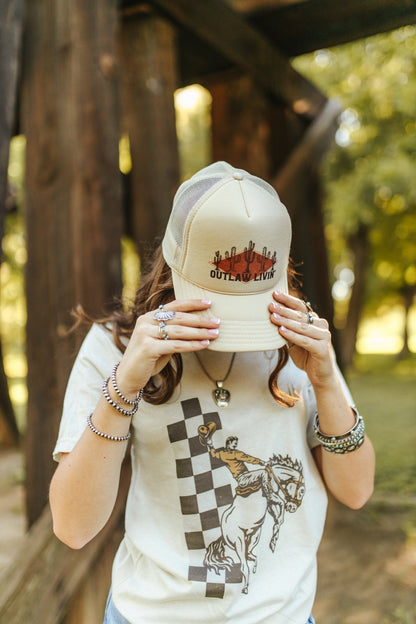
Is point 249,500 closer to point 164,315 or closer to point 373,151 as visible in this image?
point 164,315

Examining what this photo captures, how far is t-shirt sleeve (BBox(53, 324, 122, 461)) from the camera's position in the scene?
51.9 inches

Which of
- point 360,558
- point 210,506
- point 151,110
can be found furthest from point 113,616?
point 360,558

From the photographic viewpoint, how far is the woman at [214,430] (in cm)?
124

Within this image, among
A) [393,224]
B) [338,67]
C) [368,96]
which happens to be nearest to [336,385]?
[338,67]

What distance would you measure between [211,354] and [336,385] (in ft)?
1.07

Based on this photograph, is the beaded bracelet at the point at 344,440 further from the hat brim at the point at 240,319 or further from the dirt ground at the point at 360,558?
the dirt ground at the point at 360,558

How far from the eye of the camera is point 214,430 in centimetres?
138

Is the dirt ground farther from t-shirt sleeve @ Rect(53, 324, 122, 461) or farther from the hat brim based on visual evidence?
the hat brim

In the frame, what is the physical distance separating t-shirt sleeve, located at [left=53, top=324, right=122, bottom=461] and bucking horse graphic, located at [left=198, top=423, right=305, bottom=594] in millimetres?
272

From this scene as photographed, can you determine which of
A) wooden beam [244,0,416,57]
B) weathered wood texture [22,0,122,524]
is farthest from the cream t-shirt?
wooden beam [244,0,416,57]

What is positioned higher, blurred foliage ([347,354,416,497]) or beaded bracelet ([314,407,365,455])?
beaded bracelet ([314,407,365,455])

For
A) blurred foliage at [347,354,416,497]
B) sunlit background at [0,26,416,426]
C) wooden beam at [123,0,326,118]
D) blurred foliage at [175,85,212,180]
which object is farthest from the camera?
blurred foliage at [175,85,212,180]

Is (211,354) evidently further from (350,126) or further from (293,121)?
(350,126)

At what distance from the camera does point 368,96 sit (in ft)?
43.6
